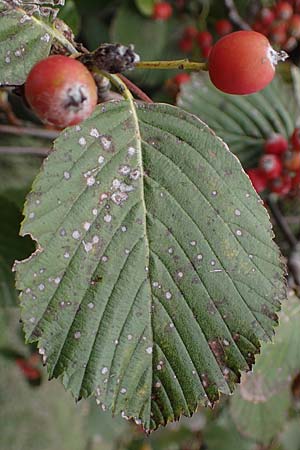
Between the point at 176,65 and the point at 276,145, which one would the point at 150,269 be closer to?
the point at 176,65

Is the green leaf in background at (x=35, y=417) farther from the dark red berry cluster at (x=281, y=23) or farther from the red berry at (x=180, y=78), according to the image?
the dark red berry cluster at (x=281, y=23)

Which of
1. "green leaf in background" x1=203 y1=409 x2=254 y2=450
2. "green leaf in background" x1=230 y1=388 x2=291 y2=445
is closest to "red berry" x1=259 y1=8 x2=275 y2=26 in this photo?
"green leaf in background" x1=230 y1=388 x2=291 y2=445

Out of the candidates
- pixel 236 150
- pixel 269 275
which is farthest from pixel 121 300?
pixel 236 150

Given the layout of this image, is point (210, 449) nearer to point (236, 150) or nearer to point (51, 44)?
point (236, 150)

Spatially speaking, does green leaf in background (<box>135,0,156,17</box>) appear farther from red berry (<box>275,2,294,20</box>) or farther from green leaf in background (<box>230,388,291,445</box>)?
green leaf in background (<box>230,388,291,445</box>)

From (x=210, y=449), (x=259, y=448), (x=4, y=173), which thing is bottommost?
(x=259, y=448)

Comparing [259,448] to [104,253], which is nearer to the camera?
[104,253]

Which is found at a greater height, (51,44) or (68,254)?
(51,44)
